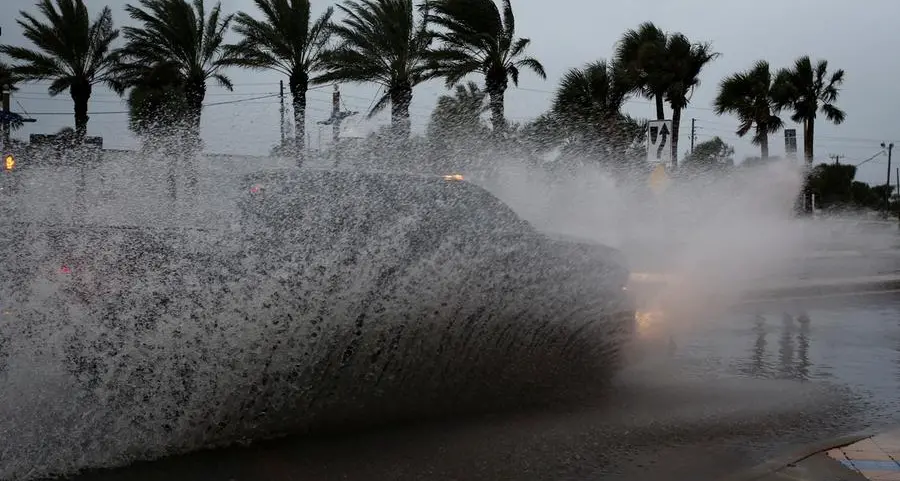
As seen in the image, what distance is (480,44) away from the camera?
21.0 meters

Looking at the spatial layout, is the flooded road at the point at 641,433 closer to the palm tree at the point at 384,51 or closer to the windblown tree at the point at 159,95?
the palm tree at the point at 384,51

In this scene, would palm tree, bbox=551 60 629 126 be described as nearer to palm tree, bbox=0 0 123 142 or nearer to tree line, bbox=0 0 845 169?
tree line, bbox=0 0 845 169

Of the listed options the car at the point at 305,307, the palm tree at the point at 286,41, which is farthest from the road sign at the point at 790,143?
the car at the point at 305,307

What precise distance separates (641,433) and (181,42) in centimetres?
1930

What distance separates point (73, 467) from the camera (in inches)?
171

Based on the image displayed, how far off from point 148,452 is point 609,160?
15.9 meters

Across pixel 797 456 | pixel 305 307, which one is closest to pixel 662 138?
pixel 797 456

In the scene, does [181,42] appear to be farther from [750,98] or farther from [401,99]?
[750,98]

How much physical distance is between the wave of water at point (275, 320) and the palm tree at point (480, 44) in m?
13.9

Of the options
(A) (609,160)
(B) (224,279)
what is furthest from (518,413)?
(A) (609,160)

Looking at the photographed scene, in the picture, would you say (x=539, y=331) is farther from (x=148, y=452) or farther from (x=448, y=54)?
(x=448, y=54)

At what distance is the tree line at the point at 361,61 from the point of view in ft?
67.0

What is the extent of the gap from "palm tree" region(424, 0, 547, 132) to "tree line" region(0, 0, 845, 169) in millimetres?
29

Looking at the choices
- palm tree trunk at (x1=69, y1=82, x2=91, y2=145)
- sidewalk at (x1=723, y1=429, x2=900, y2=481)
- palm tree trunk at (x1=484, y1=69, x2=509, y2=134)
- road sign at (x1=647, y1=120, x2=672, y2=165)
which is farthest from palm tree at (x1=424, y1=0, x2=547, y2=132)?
sidewalk at (x1=723, y1=429, x2=900, y2=481)
